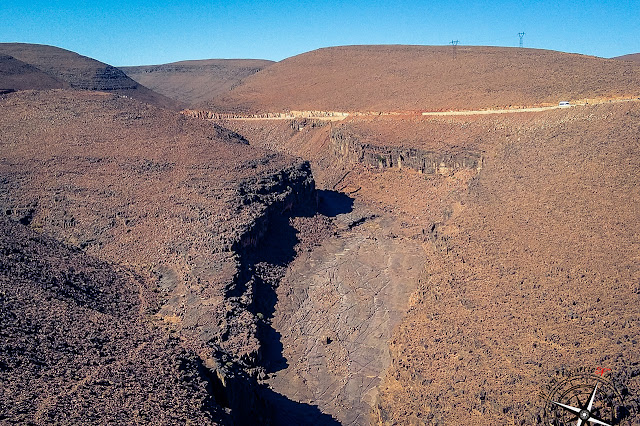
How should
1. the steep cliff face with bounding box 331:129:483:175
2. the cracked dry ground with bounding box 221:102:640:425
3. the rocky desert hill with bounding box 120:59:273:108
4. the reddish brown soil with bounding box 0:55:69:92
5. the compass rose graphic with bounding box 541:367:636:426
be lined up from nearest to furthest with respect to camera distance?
the compass rose graphic with bounding box 541:367:636:426 → the cracked dry ground with bounding box 221:102:640:425 → the steep cliff face with bounding box 331:129:483:175 → the reddish brown soil with bounding box 0:55:69:92 → the rocky desert hill with bounding box 120:59:273:108

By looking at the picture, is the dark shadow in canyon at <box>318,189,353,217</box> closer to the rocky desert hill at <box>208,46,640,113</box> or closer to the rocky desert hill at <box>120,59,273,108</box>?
the rocky desert hill at <box>208,46,640,113</box>

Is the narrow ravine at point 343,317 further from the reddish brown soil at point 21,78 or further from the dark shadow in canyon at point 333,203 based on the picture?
the reddish brown soil at point 21,78

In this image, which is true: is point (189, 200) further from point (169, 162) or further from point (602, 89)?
point (602, 89)

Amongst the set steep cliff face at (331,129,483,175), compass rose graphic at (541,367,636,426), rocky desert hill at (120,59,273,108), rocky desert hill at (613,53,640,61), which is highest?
rocky desert hill at (613,53,640,61)

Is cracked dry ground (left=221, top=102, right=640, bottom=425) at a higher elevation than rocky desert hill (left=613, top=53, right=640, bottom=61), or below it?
below

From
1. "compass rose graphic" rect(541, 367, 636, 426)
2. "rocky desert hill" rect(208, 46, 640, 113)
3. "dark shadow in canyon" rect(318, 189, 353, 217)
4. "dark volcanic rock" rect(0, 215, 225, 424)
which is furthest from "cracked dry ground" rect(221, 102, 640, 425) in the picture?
"rocky desert hill" rect(208, 46, 640, 113)

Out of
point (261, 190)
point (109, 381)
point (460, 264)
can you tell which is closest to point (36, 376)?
point (109, 381)
